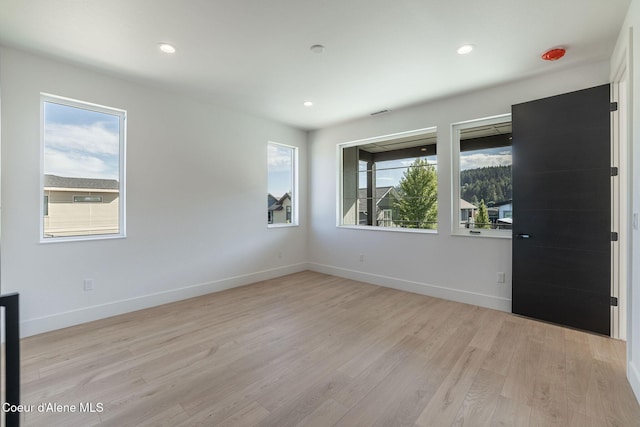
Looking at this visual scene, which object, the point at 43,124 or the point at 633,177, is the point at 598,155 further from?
the point at 43,124

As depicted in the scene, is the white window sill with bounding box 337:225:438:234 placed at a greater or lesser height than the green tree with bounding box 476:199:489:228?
lesser

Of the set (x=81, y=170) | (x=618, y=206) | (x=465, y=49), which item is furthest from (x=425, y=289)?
(x=81, y=170)

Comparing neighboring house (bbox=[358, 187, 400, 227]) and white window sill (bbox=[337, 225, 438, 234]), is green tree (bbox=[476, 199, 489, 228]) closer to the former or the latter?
white window sill (bbox=[337, 225, 438, 234])

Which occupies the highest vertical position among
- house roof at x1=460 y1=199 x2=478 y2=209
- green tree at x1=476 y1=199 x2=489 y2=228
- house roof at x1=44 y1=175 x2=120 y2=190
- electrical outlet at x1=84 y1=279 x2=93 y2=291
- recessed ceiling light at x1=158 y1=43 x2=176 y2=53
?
recessed ceiling light at x1=158 y1=43 x2=176 y2=53

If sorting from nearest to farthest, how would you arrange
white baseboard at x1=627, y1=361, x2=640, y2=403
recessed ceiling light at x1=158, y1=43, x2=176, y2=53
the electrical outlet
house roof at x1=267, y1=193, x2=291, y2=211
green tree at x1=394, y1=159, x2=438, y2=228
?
1. white baseboard at x1=627, y1=361, x2=640, y2=403
2. recessed ceiling light at x1=158, y1=43, x2=176, y2=53
3. the electrical outlet
4. green tree at x1=394, y1=159, x2=438, y2=228
5. house roof at x1=267, y1=193, x2=291, y2=211

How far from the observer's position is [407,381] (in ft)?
6.82

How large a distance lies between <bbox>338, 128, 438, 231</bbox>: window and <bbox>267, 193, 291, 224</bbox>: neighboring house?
1002 millimetres

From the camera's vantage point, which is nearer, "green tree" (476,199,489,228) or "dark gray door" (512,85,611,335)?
"dark gray door" (512,85,611,335)

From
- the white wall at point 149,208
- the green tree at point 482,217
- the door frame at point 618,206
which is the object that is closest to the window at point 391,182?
the green tree at point 482,217

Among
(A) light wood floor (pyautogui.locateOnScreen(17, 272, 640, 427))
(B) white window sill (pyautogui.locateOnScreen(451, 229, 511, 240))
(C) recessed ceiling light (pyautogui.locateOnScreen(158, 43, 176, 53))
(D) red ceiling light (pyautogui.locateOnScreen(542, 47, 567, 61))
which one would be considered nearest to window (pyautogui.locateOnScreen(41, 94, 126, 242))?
(A) light wood floor (pyautogui.locateOnScreen(17, 272, 640, 427))

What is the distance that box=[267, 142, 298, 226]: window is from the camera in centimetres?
508

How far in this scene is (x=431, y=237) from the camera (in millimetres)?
4066

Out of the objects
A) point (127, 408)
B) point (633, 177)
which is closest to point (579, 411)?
point (633, 177)

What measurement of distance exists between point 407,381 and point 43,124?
4.09 meters
